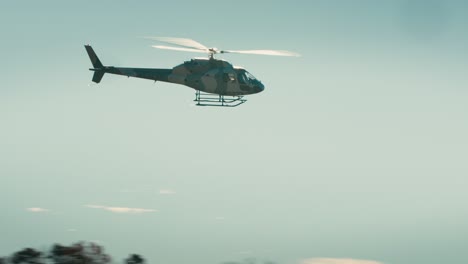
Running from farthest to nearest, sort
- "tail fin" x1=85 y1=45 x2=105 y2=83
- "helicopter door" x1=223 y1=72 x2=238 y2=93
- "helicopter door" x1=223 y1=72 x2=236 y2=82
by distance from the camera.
→ "tail fin" x1=85 y1=45 x2=105 y2=83 → "helicopter door" x1=223 y1=72 x2=236 y2=82 → "helicopter door" x1=223 y1=72 x2=238 y2=93

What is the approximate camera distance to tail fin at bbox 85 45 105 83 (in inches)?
3430

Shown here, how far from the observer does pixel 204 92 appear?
8150cm

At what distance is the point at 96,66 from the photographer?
87.6 metres

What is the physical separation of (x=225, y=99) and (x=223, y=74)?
12.3 ft

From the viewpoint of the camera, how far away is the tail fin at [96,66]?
87125mm

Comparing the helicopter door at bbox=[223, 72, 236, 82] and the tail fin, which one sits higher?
the tail fin

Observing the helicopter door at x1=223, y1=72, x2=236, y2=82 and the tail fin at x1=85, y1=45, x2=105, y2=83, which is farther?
the tail fin at x1=85, y1=45, x2=105, y2=83

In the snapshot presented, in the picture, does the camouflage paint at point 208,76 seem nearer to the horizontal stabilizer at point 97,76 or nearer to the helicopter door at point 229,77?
the helicopter door at point 229,77

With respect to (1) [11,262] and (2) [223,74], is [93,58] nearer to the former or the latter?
(2) [223,74]

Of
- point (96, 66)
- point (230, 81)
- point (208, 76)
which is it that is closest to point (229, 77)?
point (230, 81)

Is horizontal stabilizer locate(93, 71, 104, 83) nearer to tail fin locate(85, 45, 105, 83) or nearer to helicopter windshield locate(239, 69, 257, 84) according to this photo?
tail fin locate(85, 45, 105, 83)

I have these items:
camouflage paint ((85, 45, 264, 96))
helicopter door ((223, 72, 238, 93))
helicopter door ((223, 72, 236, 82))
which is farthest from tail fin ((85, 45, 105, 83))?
helicopter door ((223, 72, 238, 93))

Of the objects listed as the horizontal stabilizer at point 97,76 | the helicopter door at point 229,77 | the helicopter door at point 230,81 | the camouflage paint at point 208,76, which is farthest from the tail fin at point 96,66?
the helicopter door at point 230,81

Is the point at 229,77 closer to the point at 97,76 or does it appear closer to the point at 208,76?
the point at 208,76
